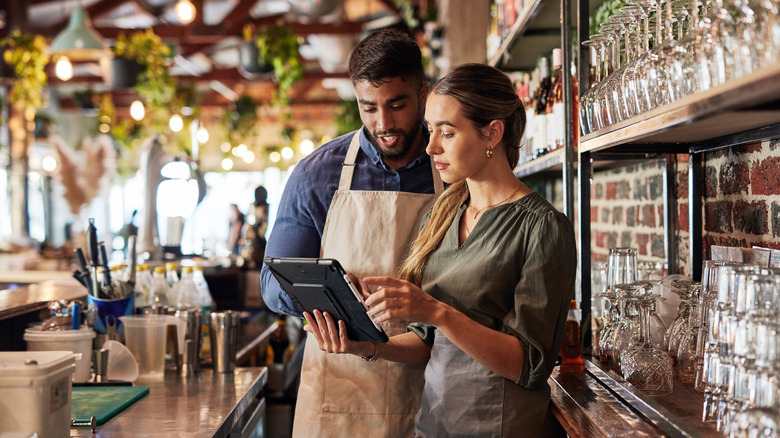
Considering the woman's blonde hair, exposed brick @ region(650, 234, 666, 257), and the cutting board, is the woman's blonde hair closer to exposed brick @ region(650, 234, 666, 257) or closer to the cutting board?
the cutting board

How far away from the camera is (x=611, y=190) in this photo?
3326mm

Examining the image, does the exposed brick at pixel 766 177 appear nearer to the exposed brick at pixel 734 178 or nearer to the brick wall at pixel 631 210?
the exposed brick at pixel 734 178

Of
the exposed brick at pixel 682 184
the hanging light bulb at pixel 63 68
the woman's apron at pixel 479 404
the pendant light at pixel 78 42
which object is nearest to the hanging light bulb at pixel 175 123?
the hanging light bulb at pixel 63 68

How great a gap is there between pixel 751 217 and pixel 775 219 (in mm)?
121

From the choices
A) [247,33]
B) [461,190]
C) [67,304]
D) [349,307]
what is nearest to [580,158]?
Answer: [461,190]

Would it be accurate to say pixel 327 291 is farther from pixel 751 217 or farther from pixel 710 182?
pixel 710 182

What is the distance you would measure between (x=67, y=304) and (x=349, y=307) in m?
1.26

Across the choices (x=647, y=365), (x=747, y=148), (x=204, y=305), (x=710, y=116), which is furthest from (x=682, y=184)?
(x=204, y=305)

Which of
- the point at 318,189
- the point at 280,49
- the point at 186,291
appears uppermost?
the point at 280,49

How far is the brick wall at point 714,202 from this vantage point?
6.25 feet

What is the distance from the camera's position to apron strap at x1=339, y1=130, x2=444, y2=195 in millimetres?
2213

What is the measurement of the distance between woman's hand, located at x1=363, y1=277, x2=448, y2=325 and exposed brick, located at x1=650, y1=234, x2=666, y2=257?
1.42 meters

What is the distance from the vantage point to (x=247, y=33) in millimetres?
8023

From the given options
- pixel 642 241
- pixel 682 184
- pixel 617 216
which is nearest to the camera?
pixel 682 184
